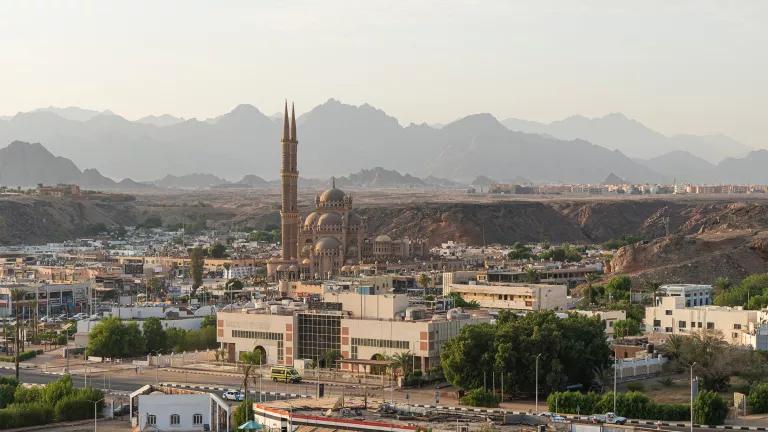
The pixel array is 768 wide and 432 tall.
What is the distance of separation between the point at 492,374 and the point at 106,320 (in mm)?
22523

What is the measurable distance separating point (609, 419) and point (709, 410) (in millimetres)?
3713

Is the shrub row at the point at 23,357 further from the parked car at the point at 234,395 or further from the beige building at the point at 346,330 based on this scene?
the parked car at the point at 234,395

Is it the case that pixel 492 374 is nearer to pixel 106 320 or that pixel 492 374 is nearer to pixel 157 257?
pixel 106 320

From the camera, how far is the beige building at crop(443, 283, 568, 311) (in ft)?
243

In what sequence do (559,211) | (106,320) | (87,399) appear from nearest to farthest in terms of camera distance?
(87,399)
(106,320)
(559,211)

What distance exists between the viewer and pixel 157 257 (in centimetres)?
11812

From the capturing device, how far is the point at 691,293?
7488 centimetres

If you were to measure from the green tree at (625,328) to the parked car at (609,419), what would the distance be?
2051 centimetres

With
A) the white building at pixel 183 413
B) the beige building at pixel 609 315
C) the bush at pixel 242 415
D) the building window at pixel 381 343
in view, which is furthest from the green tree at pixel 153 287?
the bush at pixel 242 415

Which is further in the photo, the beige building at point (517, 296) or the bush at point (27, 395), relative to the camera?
the beige building at point (517, 296)

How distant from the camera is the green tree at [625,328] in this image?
60.6 m

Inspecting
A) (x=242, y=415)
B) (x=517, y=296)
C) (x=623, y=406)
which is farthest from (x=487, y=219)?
(x=242, y=415)

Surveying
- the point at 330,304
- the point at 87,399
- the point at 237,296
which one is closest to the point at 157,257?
the point at 237,296

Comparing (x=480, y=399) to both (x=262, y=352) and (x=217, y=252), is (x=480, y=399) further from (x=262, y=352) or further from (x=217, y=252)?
(x=217, y=252)
